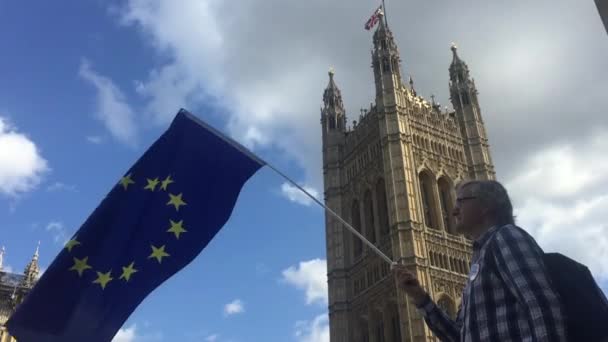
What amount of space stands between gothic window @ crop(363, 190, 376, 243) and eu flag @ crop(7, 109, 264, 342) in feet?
Result: 100

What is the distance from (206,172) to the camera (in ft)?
25.9

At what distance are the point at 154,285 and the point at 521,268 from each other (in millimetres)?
5334

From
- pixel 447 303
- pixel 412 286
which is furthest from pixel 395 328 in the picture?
pixel 412 286

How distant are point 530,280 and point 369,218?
3687cm

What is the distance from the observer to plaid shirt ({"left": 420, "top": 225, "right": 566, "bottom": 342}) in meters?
2.67

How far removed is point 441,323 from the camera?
425 cm

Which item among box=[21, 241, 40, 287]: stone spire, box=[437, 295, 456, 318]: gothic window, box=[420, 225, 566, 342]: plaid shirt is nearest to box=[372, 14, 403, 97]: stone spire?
box=[437, 295, 456, 318]: gothic window

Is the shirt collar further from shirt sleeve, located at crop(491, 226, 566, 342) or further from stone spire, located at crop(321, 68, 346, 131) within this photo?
stone spire, located at crop(321, 68, 346, 131)

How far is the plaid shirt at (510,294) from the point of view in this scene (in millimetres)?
2670

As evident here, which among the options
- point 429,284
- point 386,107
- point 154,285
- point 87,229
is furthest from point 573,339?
point 386,107

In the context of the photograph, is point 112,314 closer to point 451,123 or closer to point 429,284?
point 429,284

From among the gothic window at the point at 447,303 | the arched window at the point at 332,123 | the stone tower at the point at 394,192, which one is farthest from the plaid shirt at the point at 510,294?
the arched window at the point at 332,123

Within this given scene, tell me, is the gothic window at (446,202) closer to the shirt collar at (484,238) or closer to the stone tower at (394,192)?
the stone tower at (394,192)

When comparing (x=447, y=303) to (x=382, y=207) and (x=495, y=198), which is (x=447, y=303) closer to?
(x=382, y=207)
